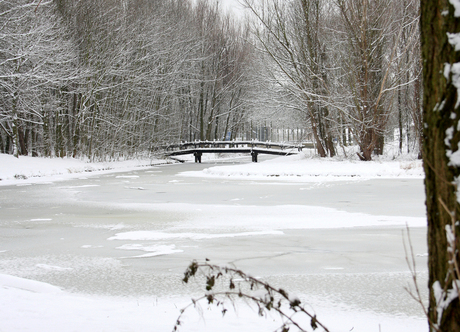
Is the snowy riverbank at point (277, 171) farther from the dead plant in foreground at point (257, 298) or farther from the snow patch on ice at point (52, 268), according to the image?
the dead plant in foreground at point (257, 298)

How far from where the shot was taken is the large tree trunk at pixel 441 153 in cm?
225

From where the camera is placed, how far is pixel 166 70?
1687 inches

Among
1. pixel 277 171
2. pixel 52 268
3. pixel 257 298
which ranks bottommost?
pixel 52 268

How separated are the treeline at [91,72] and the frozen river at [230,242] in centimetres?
1324

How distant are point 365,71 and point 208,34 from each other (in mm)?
28021

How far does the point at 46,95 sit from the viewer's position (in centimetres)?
3222

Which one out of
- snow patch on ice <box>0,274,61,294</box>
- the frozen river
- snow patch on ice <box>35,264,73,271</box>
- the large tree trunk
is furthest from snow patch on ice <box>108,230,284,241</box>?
the large tree trunk

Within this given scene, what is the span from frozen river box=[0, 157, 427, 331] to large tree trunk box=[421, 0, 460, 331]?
7.61 ft

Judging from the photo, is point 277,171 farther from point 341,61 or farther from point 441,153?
point 441,153

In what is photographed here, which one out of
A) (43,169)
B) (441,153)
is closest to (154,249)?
(441,153)

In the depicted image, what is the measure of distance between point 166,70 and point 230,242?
3588 cm

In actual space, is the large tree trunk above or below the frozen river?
above

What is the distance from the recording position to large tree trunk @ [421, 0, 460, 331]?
88.7 inches

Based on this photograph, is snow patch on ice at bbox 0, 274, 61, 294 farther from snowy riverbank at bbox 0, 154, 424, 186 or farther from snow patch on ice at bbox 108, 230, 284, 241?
snowy riverbank at bbox 0, 154, 424, 186
